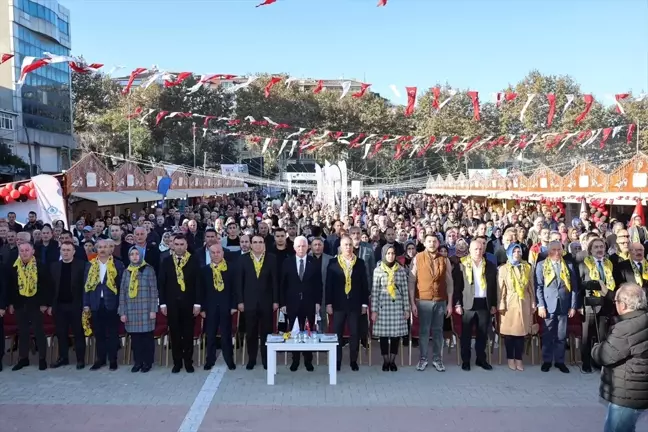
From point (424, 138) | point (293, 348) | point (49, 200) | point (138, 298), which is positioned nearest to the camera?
point (293, 348)

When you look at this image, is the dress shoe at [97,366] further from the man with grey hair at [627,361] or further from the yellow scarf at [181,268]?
the man with grey hair at [627,361]

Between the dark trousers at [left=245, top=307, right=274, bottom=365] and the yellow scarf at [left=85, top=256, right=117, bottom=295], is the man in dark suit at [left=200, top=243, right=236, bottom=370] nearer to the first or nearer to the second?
the dark trousers at [left=245, top=307, right=274, bottom=365]

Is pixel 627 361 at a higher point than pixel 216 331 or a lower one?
higher

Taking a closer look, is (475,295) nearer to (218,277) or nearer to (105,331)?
(218,277)

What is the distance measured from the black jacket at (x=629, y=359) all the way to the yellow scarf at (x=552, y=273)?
114 inches

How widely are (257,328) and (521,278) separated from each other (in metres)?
2.99

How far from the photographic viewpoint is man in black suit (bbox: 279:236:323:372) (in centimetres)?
653

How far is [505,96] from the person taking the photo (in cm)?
1683

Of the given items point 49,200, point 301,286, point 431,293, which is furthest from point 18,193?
point 431,293

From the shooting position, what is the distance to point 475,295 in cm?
647

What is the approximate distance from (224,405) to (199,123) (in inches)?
1838

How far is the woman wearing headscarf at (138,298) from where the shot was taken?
20.9 feet

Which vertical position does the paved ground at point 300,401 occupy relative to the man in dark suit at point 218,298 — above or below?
below

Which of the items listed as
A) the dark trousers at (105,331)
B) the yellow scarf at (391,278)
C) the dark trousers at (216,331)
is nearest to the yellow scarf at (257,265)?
the dark trousers at (216,331)
